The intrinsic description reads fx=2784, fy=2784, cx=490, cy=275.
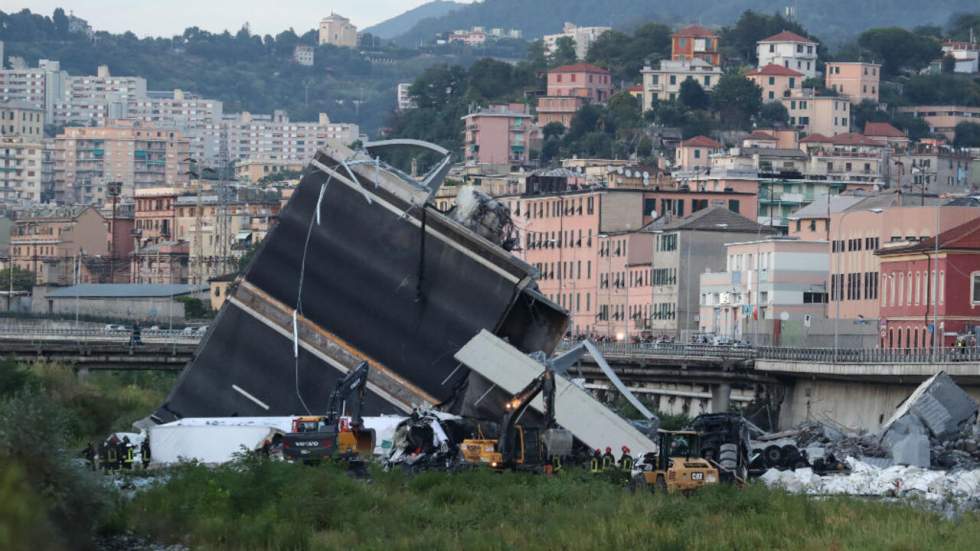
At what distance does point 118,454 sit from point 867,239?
1960 inches

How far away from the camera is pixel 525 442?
58.8 m

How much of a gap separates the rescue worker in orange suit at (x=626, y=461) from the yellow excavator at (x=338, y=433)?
17.8 ft

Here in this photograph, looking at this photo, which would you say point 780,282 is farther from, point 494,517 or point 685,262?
point 494,517

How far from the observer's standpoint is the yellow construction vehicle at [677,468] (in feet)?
161

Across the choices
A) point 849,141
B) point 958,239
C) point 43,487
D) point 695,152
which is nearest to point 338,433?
point 43,487

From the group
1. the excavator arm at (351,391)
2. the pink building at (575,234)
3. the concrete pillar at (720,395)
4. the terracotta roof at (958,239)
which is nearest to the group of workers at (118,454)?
the excavator arm at (351,391)

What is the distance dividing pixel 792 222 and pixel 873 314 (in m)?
23.0

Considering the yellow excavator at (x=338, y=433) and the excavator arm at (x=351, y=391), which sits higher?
the excavator arm at (x=351, y=391)

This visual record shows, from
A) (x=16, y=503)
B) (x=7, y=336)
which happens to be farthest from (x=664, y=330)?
(x=16, y=503)

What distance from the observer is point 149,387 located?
109 m

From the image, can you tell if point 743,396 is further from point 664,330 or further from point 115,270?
point 115,270

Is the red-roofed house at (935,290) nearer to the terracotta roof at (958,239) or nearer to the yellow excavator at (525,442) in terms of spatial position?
the terracotta roof at (958,239)

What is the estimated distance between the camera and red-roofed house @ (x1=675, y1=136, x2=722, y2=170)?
18025 cm

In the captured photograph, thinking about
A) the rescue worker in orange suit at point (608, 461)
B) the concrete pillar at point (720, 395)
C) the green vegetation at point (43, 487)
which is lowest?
the concrete pillar at point (720, 395)
